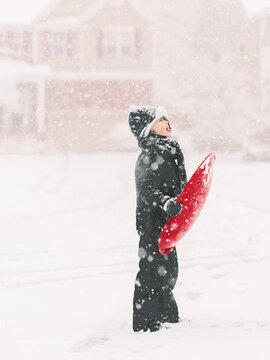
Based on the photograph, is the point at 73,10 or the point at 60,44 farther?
the point at 73,10

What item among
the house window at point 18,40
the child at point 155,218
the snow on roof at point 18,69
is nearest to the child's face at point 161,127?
the child at point 155,218

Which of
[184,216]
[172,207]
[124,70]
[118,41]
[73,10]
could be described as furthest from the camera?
[73,10]

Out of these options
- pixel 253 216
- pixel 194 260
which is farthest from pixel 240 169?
pixel 194 260

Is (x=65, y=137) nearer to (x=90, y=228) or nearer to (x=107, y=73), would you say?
(x=107, y=73)

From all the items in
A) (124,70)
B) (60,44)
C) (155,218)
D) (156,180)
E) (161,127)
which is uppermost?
(60,44)

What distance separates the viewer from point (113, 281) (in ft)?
21.8

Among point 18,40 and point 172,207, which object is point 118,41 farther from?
point 172,207

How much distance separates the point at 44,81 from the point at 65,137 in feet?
10.5

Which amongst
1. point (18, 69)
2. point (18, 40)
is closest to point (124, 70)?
point (18, 69)

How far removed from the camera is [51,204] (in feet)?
43.9

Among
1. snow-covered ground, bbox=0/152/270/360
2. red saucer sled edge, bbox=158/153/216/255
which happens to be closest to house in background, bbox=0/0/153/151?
snow-covered ground, bbox=0/152/270/360

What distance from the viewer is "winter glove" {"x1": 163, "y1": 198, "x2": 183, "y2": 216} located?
14.5ft

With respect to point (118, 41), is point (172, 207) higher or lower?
lower

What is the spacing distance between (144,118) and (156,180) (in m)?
0.49
